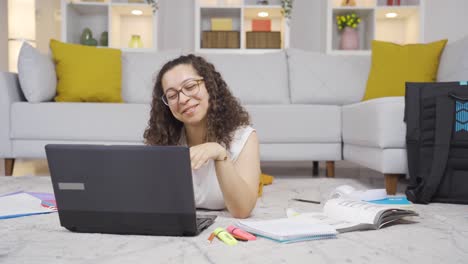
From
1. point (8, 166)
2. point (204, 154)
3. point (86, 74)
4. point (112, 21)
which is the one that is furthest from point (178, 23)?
point (204, 154)

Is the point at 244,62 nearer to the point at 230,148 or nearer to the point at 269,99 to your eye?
the point at 269,99

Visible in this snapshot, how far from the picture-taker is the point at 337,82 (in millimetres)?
3338

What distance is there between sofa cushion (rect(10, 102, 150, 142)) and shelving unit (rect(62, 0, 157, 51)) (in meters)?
1.63

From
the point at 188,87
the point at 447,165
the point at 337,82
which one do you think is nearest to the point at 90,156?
the point at 188,87

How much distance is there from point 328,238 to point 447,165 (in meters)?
0.92

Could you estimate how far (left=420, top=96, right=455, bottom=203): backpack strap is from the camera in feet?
6.34

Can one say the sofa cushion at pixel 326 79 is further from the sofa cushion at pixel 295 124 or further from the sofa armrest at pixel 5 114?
the sofa armrest at pixel 5 114

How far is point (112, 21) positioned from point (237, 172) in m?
3.42

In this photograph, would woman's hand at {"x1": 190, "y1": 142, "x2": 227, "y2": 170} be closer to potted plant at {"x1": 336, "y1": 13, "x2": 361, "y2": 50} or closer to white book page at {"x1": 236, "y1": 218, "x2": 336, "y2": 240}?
white book page at {"x1": 236, "y1": 218, "x2": 336, "y2": 240}

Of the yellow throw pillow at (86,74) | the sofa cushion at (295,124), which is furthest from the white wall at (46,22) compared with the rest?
the sofa cushion at (295,124)

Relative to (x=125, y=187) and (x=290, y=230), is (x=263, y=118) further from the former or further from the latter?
(x=125, y=187)

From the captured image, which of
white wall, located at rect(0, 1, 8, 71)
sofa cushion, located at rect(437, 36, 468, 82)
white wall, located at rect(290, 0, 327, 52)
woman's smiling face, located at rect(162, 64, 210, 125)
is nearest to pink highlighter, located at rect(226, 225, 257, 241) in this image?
woman's smiling face, located at rect(162, 64, 210, 125)

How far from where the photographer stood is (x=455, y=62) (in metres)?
2.76

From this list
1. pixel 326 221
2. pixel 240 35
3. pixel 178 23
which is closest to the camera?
pixel 326 221
